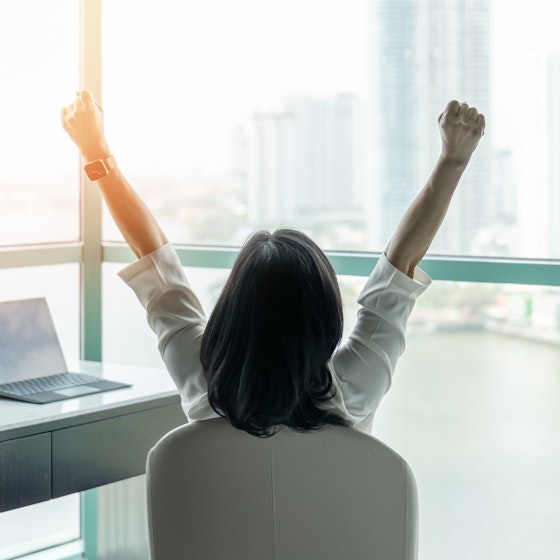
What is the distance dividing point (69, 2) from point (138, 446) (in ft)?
4.82

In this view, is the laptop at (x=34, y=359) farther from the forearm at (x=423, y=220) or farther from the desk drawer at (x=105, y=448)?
the forearm at (x=423, y=220)

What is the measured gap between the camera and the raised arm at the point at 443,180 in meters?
1.62

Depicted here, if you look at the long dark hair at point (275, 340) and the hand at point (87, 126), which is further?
the hand at point (87, 126)

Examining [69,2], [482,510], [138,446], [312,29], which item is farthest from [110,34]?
[482,510]

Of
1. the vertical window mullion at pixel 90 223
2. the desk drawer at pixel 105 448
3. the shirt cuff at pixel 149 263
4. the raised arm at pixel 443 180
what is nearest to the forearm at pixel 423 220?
the raised arm at pixel 443 180

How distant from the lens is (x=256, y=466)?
4.01ft

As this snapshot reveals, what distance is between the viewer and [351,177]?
8.14 ft

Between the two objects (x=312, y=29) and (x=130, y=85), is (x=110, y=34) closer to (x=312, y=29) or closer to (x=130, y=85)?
(x=130, y=85)

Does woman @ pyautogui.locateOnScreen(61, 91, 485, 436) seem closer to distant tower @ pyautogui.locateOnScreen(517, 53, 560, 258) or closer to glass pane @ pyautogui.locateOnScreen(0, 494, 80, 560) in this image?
distant tower @ pyautogui.locateOnScreen(517, 53, 560, 258)

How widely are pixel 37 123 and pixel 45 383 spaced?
933mm

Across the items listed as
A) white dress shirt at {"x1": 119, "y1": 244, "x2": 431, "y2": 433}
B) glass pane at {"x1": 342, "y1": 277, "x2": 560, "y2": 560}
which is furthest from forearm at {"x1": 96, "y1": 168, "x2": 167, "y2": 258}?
glass pane at {"x1": 342, "y1": 277, "x2": 560, "y2": 560}

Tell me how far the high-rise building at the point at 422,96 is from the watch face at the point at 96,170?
0.84m

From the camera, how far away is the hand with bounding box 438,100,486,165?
164cm

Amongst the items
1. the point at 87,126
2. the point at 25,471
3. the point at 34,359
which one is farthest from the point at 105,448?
the point at 87,126
